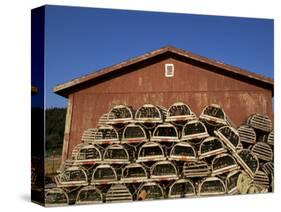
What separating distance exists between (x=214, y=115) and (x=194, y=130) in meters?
0.63

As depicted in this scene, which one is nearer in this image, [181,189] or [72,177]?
[72,177]

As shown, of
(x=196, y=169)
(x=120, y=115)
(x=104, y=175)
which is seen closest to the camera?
(x=104, y=175)

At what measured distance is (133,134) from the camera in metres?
17.6

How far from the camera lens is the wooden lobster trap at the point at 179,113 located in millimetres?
17938

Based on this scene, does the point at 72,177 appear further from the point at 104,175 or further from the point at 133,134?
the point at 133,134

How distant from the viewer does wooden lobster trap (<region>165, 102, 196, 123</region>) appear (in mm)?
17938

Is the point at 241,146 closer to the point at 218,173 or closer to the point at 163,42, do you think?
the point at 218,173

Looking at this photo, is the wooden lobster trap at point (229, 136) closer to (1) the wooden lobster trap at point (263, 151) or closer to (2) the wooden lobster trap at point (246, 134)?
(2) the wooden lobster trap at point (246, 134)

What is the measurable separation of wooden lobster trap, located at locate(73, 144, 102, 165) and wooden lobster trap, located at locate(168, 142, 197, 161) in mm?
1636

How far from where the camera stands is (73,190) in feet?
55.7

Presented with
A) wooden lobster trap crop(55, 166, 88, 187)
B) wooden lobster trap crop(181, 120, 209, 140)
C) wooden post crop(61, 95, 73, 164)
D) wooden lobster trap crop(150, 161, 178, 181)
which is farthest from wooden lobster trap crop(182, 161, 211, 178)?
wooden post crop(61, 95, 73, 164)

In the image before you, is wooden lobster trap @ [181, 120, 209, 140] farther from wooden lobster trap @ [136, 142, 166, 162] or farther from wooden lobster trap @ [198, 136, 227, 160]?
wooden lobster trap @ [136, 142, 166, 162]

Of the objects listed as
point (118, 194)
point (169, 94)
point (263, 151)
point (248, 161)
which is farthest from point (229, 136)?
point (118, 194)

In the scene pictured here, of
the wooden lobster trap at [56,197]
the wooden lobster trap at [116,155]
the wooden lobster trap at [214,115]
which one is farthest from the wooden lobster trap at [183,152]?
the wooden lobster trap at [56,197]
